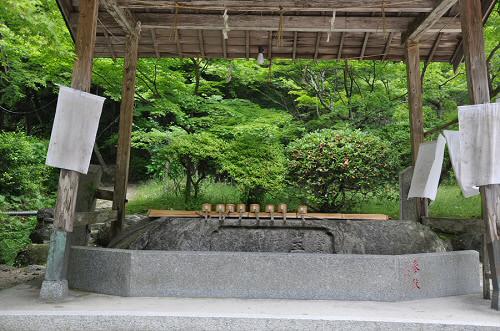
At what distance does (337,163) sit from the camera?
9094 mm

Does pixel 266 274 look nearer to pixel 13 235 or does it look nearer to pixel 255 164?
pixel 255 164

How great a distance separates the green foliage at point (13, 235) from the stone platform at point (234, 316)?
5.51 metres

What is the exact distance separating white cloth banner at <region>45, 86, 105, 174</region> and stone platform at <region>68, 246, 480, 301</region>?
1.31 m

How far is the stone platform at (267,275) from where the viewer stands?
5484 millimetres

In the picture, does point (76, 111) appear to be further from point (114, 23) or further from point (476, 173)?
point (476, 173)

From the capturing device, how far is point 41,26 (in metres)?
6.34

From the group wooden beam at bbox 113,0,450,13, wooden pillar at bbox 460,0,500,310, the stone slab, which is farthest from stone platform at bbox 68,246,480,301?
wooden beam at bbox 113,0,450,13

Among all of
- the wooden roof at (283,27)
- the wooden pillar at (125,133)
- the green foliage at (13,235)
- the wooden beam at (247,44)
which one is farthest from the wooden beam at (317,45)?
the green foliage at (13,235)

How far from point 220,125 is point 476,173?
7.61 m

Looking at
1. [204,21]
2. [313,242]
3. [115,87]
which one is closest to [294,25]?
[204,21]

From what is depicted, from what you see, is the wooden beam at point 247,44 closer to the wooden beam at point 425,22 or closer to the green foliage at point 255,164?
the green foliage at point 255,164

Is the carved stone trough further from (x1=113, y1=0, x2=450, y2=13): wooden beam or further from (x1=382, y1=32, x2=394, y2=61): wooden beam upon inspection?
(x1=382, y1=32, x2=394, y2=61): wooden beam

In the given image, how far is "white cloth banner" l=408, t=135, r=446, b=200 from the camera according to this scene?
7059 millimetres

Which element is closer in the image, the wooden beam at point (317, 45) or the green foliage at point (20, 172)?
the wooden beam at point (317, 45)
